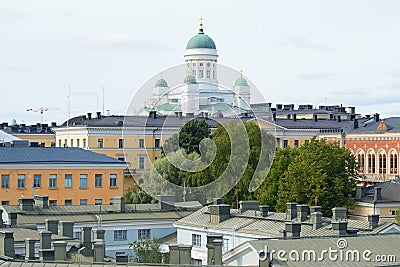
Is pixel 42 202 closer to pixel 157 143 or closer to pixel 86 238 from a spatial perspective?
pixel 86 238

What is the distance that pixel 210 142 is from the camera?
77375 millimetres

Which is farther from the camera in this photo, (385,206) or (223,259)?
(385,206)

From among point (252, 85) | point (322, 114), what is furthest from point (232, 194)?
point (322, 114)

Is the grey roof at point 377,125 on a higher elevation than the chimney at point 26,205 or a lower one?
higher

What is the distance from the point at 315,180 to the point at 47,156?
1859 centimetres

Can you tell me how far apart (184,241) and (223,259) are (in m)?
13.4

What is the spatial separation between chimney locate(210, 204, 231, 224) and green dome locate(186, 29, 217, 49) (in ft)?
280

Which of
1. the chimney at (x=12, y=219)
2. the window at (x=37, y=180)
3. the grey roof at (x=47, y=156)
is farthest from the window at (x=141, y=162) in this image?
the chimney at (x=12, y=219)

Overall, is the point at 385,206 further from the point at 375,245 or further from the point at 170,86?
the point at 375,245

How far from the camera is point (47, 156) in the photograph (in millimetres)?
74312

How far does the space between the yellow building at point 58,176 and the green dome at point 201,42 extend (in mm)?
57929

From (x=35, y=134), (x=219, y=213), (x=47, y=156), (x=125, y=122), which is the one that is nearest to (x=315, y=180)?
(x=47, y=156)

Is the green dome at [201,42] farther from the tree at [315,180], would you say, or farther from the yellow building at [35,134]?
the tree at [315,180]

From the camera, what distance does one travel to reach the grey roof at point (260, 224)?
138ft
